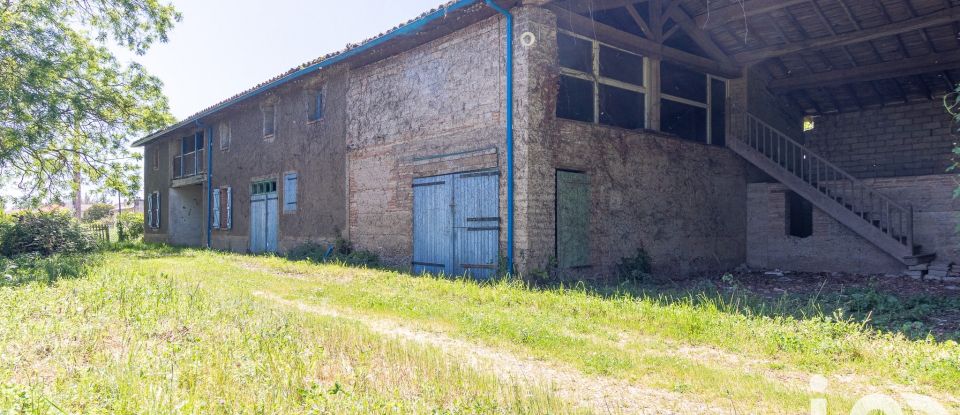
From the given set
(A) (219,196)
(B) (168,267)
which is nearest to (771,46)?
(B) (168,267)

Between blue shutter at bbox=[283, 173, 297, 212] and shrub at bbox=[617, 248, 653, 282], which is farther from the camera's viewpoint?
blue shutter at bbox=[283, 173, 297, 212]

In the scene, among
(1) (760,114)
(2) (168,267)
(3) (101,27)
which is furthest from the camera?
(3) (101,27)

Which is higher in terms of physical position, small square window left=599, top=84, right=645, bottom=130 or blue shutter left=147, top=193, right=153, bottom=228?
small square window left=599, top=84, right=645, bottom=130

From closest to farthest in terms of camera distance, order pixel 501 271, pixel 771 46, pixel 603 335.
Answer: pixel 603 335, pixel 501 271, pixel 771 46

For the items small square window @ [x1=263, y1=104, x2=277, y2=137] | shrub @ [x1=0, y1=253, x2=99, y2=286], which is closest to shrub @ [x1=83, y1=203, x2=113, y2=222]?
small square window @ [x1=263, y1=104, x2=277, y2=137]

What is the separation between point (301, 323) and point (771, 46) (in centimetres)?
1198

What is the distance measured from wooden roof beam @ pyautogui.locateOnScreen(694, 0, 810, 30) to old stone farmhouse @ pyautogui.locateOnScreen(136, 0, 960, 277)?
4 cm

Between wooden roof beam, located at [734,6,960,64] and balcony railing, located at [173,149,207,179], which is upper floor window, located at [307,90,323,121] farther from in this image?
wooden roof beam, located at [734,6,960,64]

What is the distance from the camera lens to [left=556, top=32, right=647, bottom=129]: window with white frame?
33.7 ft

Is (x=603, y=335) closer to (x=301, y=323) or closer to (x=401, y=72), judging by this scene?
(x=301, y=323)

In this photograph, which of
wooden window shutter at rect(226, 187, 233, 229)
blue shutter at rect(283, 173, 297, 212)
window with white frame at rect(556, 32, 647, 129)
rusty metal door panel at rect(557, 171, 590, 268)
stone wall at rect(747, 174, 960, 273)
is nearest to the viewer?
rusty metal door panel at rect(557, 171, 590, 268)

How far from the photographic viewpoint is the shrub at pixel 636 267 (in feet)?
34.8

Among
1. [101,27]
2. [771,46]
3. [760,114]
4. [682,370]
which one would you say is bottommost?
[682,370]

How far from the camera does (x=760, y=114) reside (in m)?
14.2
